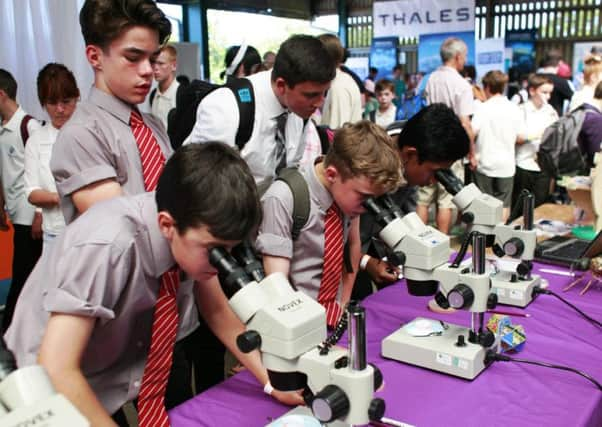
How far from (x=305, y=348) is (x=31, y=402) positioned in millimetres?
394

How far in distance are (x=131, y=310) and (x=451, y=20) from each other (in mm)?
5467

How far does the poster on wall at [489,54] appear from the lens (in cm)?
657

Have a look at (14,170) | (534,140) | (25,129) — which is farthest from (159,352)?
(534,140)

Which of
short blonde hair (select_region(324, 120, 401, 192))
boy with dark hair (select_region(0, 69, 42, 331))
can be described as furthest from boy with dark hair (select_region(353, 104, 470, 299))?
boy with dark hair (select_region(0, 69, 42, 331))

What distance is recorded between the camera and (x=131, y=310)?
40.6 inches

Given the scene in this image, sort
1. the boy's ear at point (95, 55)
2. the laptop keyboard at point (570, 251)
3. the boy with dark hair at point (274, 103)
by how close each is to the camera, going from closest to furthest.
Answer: the boy's ear at point (95, 55)
the boy with dark hair at point (274, 103)
the laptop keyboard at point (570, 251)

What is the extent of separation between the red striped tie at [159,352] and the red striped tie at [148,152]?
1.15 feet

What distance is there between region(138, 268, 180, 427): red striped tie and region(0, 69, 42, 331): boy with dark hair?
1724mm

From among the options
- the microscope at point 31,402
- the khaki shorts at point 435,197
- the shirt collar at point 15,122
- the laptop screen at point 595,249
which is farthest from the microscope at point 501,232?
the khaki shorts at point 435,197

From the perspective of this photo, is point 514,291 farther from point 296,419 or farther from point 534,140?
point 534,140

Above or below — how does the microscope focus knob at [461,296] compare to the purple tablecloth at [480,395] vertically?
above

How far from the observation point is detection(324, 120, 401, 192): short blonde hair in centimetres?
142

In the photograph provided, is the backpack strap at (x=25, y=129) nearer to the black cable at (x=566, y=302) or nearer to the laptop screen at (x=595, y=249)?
the black cable at (x=566, y=302)

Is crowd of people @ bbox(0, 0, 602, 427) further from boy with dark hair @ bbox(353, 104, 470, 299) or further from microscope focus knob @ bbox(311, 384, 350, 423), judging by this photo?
microscope focus knob @ bbox(311, 384, 350, 423)
